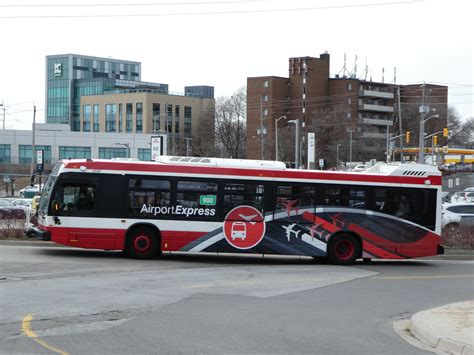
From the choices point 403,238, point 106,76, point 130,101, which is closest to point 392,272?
point 403,238

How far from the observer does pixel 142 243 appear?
19781 millimetres

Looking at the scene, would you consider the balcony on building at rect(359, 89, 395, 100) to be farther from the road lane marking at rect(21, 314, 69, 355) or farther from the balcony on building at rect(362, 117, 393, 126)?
the road lane marking at rect(21, 314, 69, 355)

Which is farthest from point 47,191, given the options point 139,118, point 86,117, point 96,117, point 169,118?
point 86,117

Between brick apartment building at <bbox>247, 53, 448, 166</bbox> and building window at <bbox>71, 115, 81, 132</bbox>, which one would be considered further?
building window at <bbox>71, 115, 81, 132</bbox>

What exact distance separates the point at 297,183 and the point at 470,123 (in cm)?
12751

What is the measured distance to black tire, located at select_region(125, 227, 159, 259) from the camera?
1975cm

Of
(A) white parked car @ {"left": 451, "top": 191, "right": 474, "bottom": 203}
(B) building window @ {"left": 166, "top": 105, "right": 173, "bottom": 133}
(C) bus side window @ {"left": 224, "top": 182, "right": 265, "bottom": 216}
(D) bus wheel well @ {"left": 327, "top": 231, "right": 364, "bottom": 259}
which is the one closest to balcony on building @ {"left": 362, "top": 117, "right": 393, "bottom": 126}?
(B) building window @ {"left": 166, "top": 105, "right": 173, "bottom": 133}

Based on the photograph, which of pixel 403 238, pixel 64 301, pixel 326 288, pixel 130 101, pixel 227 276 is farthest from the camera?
pixel 130 101

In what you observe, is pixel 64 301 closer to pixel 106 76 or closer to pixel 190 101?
pixel 190 101

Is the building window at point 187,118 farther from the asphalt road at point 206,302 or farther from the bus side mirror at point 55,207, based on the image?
the bus side mirror at point 55,207

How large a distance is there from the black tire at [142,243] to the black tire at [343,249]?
535 cm

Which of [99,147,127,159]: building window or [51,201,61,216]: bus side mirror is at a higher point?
[99,147,127,159]: building window

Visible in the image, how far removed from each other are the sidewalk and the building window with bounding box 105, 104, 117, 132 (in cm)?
12636

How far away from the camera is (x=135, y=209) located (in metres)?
19.9
